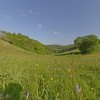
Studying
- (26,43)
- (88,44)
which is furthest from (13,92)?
(26,43)

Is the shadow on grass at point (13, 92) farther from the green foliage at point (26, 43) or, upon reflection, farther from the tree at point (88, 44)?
the green foliage at point (26, 43)

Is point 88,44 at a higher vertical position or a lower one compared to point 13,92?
higher

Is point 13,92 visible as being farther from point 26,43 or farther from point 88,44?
point 26,43

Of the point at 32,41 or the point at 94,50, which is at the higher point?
the point at 32,41

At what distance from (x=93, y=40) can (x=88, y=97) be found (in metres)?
64.3

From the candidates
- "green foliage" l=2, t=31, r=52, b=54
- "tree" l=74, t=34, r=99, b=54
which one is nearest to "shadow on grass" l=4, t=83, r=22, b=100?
"tree" l=74, t=34, r=99, b=54

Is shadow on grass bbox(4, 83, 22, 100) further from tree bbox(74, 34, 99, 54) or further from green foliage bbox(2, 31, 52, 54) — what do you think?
green foliage bbox(2, 31, 52, 54)

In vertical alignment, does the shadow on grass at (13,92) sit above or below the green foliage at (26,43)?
below

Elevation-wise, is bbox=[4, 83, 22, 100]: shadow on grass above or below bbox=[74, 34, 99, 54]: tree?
below

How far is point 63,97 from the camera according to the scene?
2.93 m

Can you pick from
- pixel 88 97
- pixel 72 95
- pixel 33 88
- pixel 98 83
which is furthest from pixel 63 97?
pixel 98 83

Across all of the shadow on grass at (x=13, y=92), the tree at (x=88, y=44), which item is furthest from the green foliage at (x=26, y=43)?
the shadow on grass at (x=13, y=92)

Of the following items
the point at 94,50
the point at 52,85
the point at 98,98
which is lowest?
the point at 98,98

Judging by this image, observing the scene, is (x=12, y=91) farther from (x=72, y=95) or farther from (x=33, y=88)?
(x=72, y=95)
